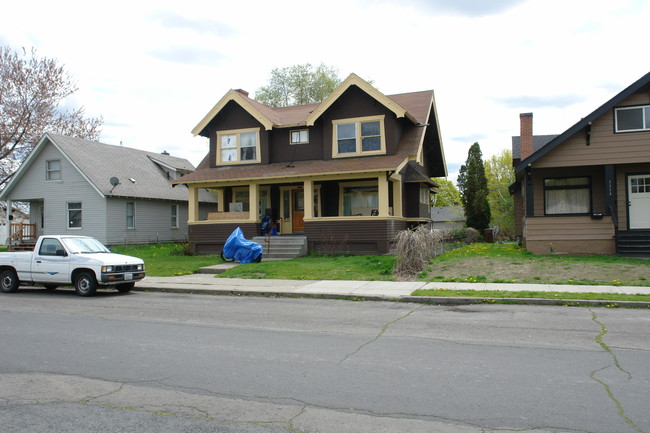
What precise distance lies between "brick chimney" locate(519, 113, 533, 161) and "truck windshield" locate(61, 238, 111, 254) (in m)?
19.5

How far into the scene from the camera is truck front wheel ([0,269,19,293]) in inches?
581

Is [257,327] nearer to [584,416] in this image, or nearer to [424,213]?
[584,416]

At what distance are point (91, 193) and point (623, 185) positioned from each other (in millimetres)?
26760

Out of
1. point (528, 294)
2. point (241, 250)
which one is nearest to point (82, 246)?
point (241, 250)

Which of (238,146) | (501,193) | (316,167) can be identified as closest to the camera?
(316,167)

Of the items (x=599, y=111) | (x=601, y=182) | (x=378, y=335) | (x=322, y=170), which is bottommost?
(x=378, y=335)

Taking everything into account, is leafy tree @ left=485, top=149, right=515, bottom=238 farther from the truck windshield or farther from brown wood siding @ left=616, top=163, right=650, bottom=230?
the truck windshield

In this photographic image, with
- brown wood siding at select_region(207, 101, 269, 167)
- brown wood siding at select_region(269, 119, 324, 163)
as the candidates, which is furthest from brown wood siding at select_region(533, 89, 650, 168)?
brown wood siding at select_region(207, 101, 269, 167)

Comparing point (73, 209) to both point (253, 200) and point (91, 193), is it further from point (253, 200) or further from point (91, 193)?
point (253, 200)

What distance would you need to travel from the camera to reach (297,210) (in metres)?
25.2

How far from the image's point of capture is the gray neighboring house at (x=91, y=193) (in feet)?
97.8

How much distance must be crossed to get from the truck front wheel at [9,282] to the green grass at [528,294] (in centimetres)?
1112

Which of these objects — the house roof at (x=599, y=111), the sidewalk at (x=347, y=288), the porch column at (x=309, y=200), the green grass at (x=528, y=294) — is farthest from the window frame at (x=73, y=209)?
the house roof at (x=599, y=111)

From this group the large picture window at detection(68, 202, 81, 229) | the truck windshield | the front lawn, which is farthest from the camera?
the large picture window at detection(68, 202, 81, 229)
